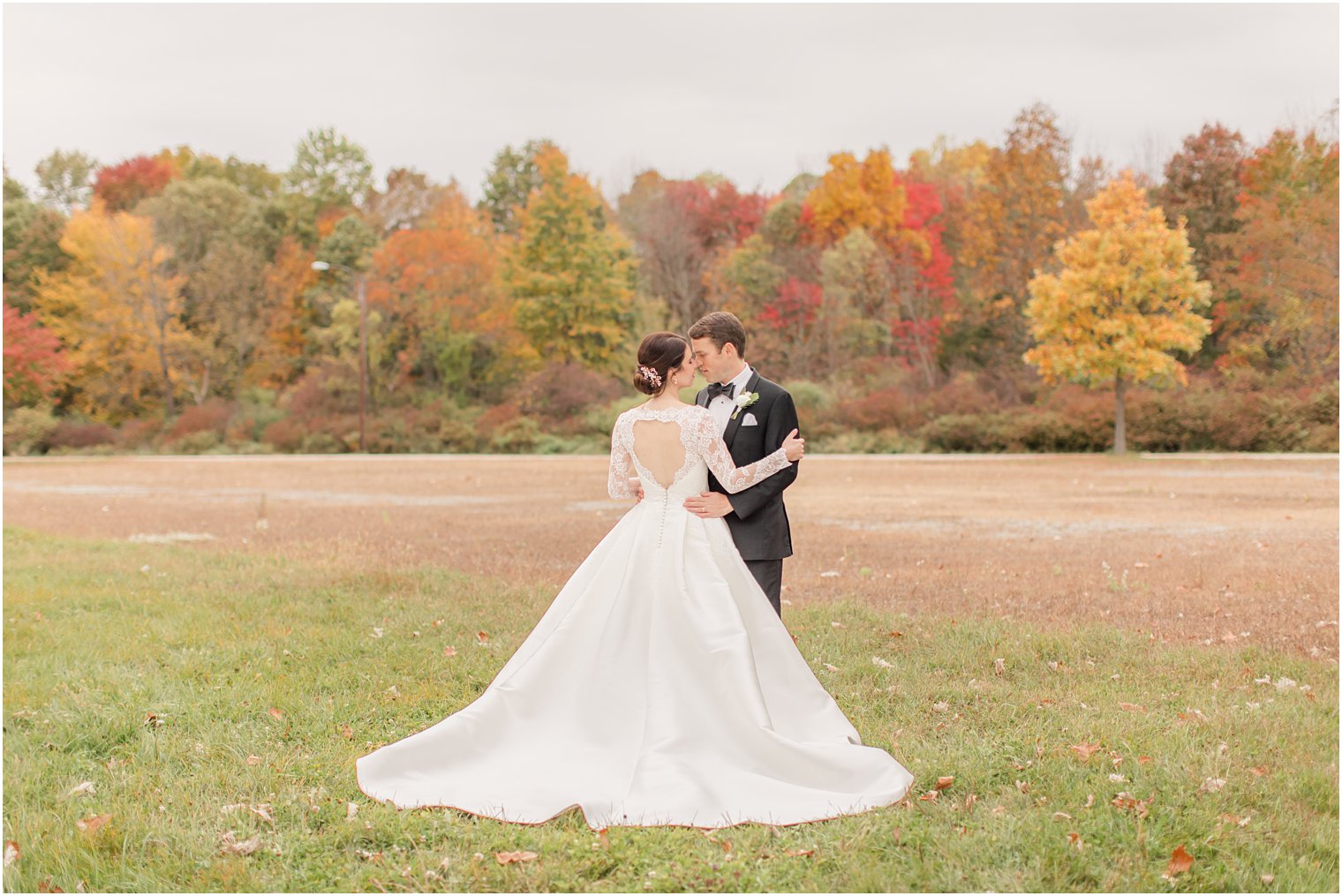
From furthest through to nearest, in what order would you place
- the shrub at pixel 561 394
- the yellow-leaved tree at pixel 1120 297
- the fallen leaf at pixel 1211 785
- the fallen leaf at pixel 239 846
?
the shrub at pixel 561 394
the yellow-leaved tree at pixel 1120 297
the fallen leaf at pixel 1211 785
the fallen leaf at pixel 239 846

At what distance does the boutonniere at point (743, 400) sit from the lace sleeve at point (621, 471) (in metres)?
0.59

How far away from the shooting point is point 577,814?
4598 mm

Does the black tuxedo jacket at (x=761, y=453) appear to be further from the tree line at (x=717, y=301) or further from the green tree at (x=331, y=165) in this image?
the green tree at (x=331, y=165)

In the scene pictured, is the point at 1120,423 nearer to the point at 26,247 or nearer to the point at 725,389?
the point at 725,389

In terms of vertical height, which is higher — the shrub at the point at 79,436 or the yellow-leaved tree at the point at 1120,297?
the yellow-leaved tree at the point at 1120,297

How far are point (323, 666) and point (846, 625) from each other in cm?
375

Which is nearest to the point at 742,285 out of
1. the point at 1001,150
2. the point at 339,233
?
the point at 1001,150

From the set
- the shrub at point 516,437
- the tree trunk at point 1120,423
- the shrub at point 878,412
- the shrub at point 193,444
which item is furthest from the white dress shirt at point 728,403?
the shrub at point 193,444

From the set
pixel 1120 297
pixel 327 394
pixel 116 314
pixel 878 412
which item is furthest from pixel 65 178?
pixel 1120 297

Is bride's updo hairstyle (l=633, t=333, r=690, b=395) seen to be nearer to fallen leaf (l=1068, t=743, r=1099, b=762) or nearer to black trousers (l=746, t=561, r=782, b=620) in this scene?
black trousers (l=746, t=561, r=782, b=620)

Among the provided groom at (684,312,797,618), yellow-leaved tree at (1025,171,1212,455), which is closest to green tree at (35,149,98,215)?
yellow-leaved tree at (1025,171,1212,455)

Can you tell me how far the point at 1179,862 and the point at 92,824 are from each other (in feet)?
14.1

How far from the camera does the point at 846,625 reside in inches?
327

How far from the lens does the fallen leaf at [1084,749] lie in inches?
200
